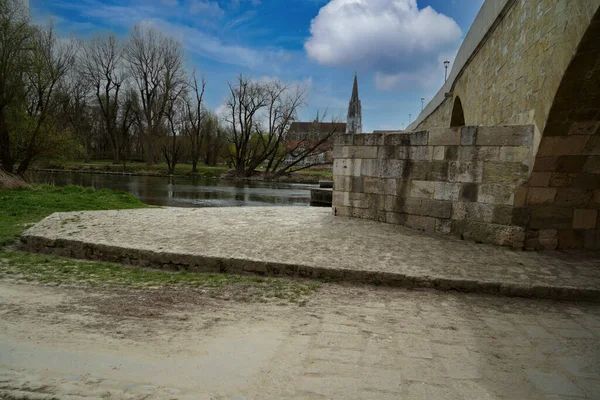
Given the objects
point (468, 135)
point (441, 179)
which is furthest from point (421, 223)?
point (468, 135)

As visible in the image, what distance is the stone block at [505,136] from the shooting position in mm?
4969

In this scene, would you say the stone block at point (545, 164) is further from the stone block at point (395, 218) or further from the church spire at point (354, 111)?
the church spire at point (354, 111)

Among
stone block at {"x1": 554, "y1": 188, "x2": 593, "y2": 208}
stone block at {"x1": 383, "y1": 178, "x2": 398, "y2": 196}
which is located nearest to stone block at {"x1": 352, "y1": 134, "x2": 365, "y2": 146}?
stone block at {"x1": 383, "y1": 178, "x2": 398, "y2": 196}

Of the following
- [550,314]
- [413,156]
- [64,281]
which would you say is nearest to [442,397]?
[550,314]

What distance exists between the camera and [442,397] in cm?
195

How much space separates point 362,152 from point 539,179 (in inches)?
116

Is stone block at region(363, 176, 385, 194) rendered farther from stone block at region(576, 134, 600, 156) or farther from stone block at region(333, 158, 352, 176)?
stone block at region(576, 134, 600, 156)

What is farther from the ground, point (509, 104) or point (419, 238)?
point (509, 104)

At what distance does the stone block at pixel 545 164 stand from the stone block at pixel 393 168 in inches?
78.8

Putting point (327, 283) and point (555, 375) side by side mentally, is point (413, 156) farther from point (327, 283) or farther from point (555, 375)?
point (555, 375)

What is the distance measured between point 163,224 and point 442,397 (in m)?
5.80

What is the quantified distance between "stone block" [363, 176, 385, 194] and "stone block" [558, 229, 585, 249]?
2794 millimetres

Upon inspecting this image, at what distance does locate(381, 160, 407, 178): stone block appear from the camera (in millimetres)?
6340

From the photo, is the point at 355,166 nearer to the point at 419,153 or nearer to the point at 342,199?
the point at 342,199
